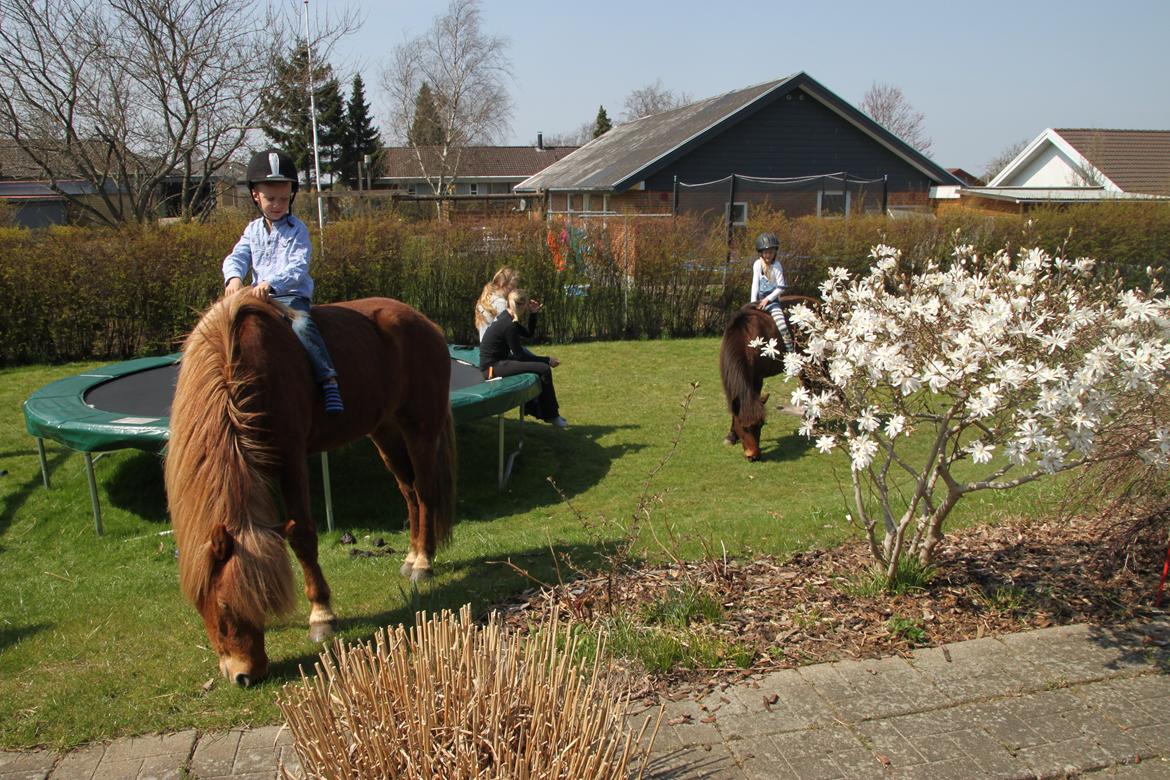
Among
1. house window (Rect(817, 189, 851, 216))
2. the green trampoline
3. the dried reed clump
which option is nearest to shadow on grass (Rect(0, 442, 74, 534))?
the green trampoline

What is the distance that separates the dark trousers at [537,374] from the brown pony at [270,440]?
2.85 meters

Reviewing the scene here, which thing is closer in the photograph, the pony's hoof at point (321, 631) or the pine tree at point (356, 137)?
the pony's hoof at point (321, 631)

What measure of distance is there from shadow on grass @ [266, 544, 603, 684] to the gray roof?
16.6m

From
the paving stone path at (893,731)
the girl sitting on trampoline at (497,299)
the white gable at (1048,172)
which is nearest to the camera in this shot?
the paving stone path at (893,731)

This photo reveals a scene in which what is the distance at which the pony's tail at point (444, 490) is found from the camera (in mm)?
5324

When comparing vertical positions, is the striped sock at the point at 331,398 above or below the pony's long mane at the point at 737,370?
above

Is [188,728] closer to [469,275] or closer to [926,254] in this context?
[469,275]

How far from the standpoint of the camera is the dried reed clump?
7.14ft

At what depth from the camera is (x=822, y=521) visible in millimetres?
5617

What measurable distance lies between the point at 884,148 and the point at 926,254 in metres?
10.8

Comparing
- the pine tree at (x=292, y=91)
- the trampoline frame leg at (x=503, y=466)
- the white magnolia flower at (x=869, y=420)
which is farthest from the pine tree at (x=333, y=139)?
the white magnolia flower at (x=869, y=420)

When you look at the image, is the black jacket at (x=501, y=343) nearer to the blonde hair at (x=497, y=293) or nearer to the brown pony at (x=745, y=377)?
the blonde hair at (x=497, y=293)

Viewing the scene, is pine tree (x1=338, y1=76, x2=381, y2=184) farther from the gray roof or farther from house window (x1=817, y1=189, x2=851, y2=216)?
house window (x1=817, y1=189, x2=851, y2=216)

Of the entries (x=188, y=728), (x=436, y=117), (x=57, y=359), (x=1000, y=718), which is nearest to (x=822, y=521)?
(x=1000, y=718)
